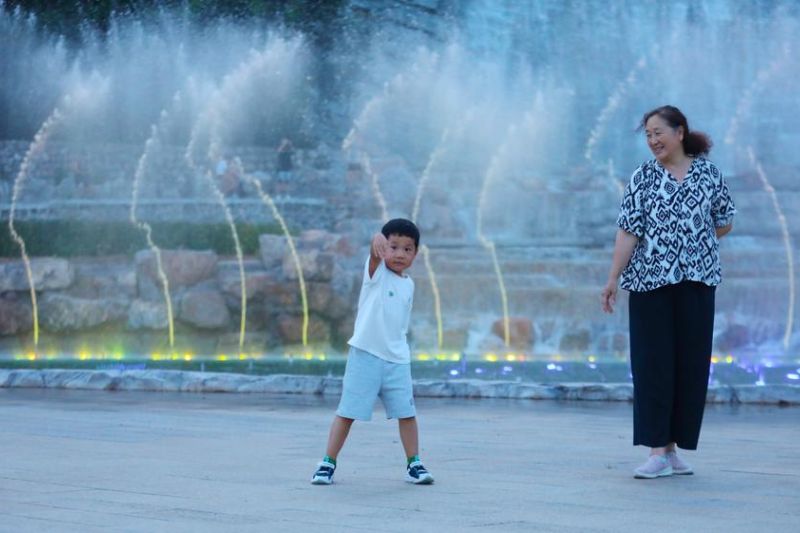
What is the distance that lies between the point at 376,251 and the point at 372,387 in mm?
488

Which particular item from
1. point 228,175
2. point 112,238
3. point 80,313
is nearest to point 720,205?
point 80,313

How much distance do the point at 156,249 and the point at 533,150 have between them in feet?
28.3

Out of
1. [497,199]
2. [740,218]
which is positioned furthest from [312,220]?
[740,218]

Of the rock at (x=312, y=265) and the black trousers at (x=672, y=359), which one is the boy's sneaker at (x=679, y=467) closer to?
the black trousers at (x=672, y=359)

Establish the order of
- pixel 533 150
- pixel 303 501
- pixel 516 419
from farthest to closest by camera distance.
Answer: pixel 533 150
pixel 516 419
pixel 303 501

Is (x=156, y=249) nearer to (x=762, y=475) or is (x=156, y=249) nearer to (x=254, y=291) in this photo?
(x=254, y=291)

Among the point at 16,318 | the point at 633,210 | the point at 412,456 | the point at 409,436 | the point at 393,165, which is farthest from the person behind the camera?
the point at 393,165

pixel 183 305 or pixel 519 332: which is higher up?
pixel 183 305

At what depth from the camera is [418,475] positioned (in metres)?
4.93

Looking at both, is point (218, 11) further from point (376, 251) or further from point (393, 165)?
point (376, 251)

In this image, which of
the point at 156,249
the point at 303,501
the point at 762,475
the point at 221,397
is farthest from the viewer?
the point at 156,249

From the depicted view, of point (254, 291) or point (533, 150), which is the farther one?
point (533, 150)

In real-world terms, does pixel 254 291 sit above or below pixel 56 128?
below

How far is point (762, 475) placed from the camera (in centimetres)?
516
